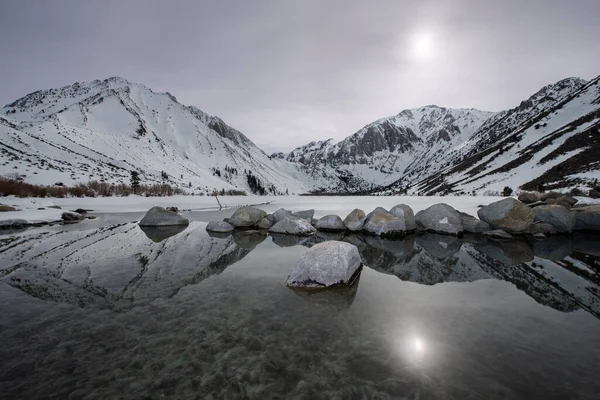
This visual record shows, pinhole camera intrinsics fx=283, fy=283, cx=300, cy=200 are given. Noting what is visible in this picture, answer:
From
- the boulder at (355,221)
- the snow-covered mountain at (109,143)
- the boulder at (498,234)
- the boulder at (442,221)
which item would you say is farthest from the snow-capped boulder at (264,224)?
the snow-covered mountain at (109,143)

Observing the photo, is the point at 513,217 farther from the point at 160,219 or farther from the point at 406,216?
the point at 160,219

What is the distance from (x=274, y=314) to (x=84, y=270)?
23.4 ft

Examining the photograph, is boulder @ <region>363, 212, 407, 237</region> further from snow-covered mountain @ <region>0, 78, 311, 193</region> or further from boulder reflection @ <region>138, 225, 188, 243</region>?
snow-covered mountain @ <region>0, 78, 311, 193</region>

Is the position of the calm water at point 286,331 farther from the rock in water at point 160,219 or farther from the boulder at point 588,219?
the boulder at point 588,219

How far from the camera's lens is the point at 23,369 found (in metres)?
4.25

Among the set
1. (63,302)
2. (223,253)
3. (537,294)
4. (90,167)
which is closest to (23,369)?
(63,302)

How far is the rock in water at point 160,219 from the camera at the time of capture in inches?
783

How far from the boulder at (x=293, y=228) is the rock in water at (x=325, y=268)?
27.0ft

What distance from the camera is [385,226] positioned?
56.6ft

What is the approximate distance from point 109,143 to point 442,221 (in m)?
118

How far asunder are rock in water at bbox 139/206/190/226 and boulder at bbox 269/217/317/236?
737 cm

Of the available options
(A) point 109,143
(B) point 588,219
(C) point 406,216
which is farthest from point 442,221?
(A) point 109,143

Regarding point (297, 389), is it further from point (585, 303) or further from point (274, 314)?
point (585, 303)

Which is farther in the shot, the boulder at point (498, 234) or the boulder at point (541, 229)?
the boulder at point (541, 229)
